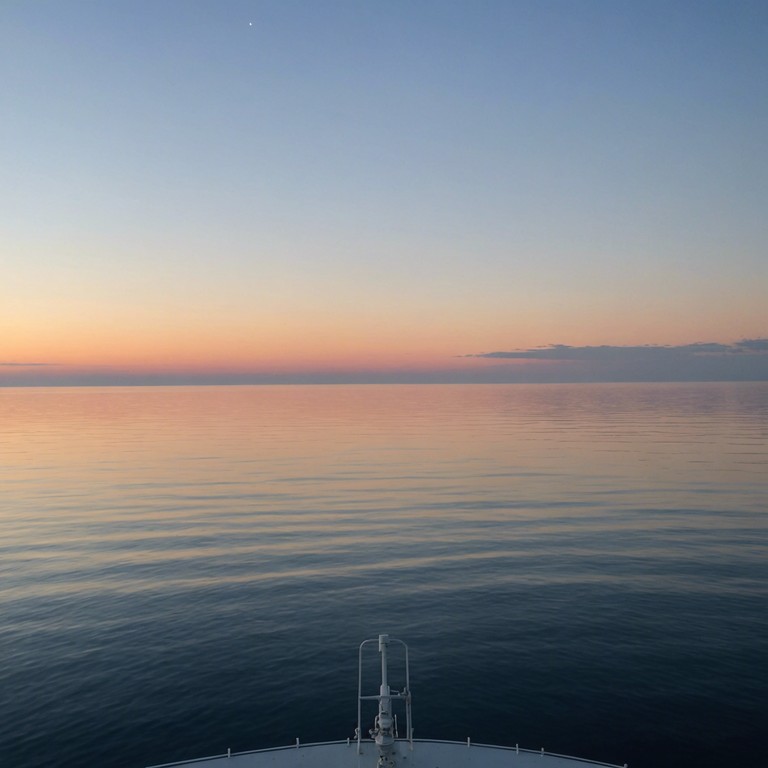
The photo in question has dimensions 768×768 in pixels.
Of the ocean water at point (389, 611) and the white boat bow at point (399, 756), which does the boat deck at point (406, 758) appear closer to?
the white boat bow at point (399, 756)

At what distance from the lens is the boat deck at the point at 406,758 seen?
2492 centimetres

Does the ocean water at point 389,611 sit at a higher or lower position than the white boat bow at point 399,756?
lower

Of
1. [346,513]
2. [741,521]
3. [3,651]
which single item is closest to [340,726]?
[3,651]

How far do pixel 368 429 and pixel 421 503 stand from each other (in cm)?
10399

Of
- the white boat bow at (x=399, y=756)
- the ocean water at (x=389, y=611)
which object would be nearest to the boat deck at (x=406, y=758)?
the white boat bow at (x=399, y=756)

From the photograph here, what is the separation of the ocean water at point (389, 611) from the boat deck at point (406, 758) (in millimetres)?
3324

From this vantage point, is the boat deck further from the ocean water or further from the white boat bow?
the ocean water

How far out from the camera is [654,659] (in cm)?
3653

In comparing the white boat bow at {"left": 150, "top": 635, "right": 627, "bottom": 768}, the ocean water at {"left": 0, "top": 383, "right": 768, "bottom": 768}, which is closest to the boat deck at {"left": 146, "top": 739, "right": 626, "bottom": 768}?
the white boat bow at {"left": 150, "top": 635, "right": 627, "bottom": 768}

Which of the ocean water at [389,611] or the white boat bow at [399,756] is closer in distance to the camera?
the white boat bow at [399,756]

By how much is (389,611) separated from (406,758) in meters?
19.4

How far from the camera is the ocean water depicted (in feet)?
99.1

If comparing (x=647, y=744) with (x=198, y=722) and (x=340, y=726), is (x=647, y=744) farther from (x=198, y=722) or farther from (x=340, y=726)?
(x=198, y=722)

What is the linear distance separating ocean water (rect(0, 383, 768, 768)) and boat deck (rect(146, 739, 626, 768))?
332 cm
